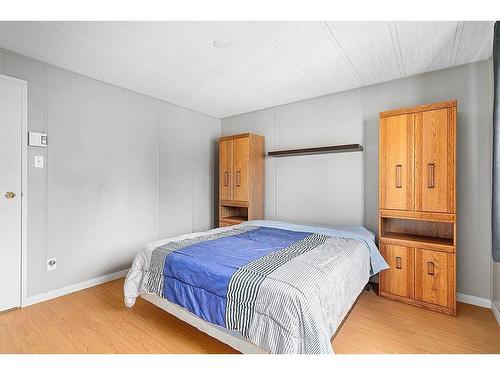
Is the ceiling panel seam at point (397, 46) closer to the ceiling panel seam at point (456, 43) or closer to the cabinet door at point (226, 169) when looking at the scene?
the ceiling panel seam at point (456, 43)

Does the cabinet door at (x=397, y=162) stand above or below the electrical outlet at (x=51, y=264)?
above

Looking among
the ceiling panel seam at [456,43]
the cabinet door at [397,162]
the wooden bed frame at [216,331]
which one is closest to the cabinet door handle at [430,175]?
the cabinet door at [397,162]

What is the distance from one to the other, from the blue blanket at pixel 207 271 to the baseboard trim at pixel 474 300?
75.2 inches

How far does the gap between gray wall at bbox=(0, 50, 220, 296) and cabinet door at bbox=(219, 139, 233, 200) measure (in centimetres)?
53

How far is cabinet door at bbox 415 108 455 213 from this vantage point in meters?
2.35

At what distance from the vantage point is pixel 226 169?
406cm

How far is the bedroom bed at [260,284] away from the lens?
142 centimetres

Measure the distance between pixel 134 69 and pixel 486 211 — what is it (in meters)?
3.88

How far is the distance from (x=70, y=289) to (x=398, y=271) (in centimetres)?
351

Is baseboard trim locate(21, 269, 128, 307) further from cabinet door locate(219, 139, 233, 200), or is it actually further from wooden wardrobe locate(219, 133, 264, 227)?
cabinet door locate(219, 139, 233, 200)

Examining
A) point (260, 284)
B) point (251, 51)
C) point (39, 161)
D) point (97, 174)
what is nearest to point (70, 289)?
point (97, 174)

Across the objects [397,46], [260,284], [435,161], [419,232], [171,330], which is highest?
[397,46]

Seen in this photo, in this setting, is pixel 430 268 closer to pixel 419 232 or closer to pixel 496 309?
pixel 419 232

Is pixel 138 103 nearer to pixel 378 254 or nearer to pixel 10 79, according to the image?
pixel 10 79
